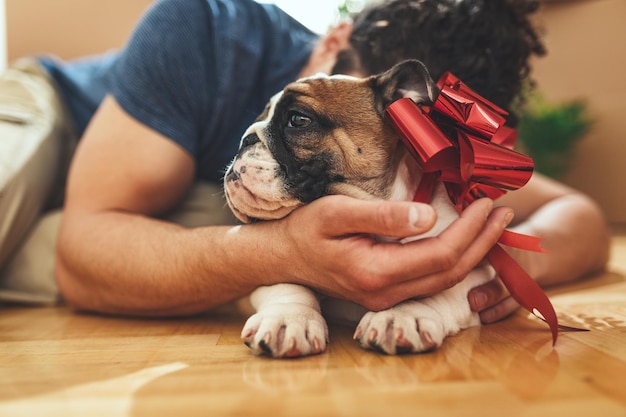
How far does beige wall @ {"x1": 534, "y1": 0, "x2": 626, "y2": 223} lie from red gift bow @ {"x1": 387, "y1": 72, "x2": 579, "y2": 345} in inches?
138

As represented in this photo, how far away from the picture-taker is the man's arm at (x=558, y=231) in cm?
194

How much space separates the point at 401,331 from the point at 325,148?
42cm

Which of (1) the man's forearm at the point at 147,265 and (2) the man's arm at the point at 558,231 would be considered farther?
(2) the man's arm at the point at 558,231

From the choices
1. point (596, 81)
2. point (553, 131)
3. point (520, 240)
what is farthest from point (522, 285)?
point (596, 81)

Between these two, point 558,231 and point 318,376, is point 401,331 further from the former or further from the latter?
point 558,231

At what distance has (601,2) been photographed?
4.23 metres

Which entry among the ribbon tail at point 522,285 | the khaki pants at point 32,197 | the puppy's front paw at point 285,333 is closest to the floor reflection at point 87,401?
the puppy's front paw at point 285,333

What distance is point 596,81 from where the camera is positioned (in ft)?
14.6

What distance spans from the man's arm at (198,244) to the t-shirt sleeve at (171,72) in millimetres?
60

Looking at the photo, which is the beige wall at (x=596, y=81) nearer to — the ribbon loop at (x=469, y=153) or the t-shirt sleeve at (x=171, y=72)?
the t-shirt sleeve at (x=171, y=72)

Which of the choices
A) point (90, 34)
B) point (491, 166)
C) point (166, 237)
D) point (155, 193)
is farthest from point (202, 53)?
point (90, 34)

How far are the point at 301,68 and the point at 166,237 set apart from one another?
2.77 feet

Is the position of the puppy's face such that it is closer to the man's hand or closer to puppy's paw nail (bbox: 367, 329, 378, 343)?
the man's hand

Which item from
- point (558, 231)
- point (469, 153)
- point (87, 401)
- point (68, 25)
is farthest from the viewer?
point (68, 25)
